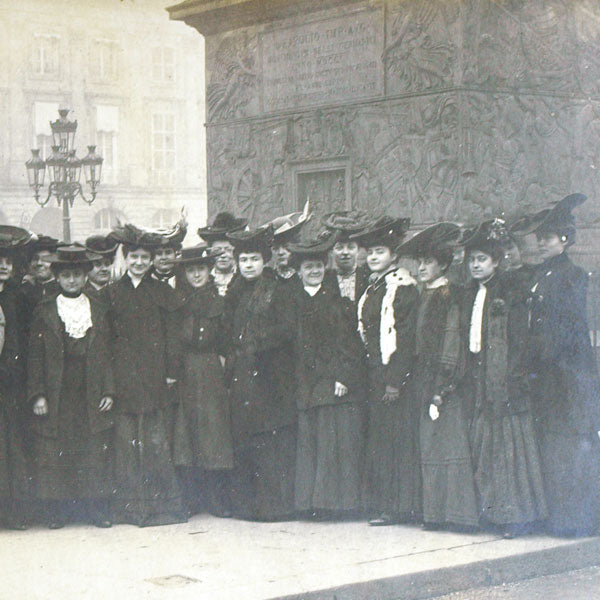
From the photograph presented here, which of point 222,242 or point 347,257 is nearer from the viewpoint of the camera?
point 347,257

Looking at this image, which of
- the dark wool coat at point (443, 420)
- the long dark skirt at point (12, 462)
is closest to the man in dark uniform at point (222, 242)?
the dark wool coat at point (443, 420)

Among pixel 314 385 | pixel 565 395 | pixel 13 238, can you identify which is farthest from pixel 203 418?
pixel 565 395

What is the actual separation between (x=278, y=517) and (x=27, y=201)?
2070 centimetres

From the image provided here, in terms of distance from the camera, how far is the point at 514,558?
730 centimetres

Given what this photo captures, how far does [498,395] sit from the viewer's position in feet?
25.6

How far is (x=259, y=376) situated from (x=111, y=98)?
17.6m

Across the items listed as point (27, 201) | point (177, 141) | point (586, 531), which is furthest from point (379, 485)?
point (27, 201)

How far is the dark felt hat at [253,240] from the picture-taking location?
846cm

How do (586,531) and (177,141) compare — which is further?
(177,141)

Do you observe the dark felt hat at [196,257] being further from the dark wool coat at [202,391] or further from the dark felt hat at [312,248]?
the dark felt hat at [312,248]

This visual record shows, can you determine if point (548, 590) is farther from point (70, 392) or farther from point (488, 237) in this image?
point (70, 392)

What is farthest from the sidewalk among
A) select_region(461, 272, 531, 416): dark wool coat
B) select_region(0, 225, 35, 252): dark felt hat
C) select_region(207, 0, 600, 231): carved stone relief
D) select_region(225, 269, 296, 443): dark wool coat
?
select_region(207, 0, 600, 231): carved stone relief

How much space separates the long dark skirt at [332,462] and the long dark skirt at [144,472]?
82cm

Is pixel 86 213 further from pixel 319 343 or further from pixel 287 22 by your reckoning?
pixel 319 343
